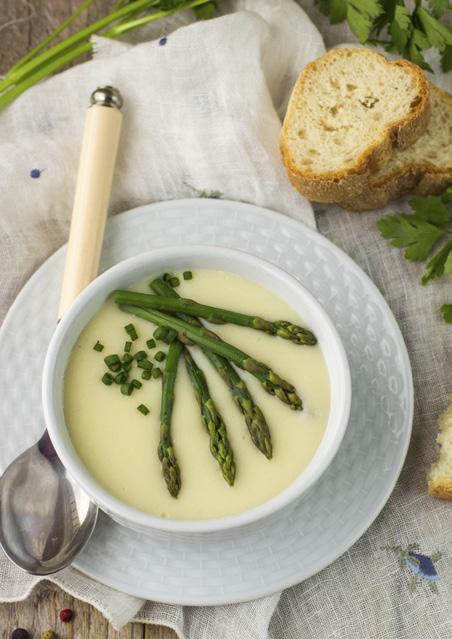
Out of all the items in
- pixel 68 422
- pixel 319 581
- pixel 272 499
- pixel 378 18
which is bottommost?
pixel 319 581

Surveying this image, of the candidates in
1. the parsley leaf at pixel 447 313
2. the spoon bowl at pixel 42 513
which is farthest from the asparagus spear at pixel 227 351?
the parsley leaf at pixel 447 313

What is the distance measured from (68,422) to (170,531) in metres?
0.39

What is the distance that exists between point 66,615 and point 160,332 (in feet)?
2.93

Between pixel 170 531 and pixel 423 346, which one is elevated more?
pixel 170 531

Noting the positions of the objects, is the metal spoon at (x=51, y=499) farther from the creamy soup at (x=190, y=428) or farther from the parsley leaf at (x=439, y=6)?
the parsley leaf at (x=439, y=6)

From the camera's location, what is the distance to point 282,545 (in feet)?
7.73

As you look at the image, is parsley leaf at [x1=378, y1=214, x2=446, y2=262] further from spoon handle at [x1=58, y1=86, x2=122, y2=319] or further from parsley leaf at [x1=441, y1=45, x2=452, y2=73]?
spoon handle at [x1=58, y1=86, x2=122, y2=319]

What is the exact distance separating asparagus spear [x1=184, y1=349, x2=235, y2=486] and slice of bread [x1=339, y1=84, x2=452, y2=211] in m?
0.86

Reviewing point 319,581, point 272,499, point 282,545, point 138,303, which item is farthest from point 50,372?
point 319,581

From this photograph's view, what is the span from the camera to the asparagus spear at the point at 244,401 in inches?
83.7

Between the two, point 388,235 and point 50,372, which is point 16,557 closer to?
point 50,372

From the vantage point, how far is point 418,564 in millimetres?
2512

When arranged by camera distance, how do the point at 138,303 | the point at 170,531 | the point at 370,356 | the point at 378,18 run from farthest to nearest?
1. the point at 378,18
2. the point at 370,356
3. the point at 138,303
4. the point at 170,531

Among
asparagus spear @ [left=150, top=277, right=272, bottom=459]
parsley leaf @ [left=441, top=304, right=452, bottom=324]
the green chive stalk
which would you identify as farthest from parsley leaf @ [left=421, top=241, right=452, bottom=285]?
the green chive stalk
